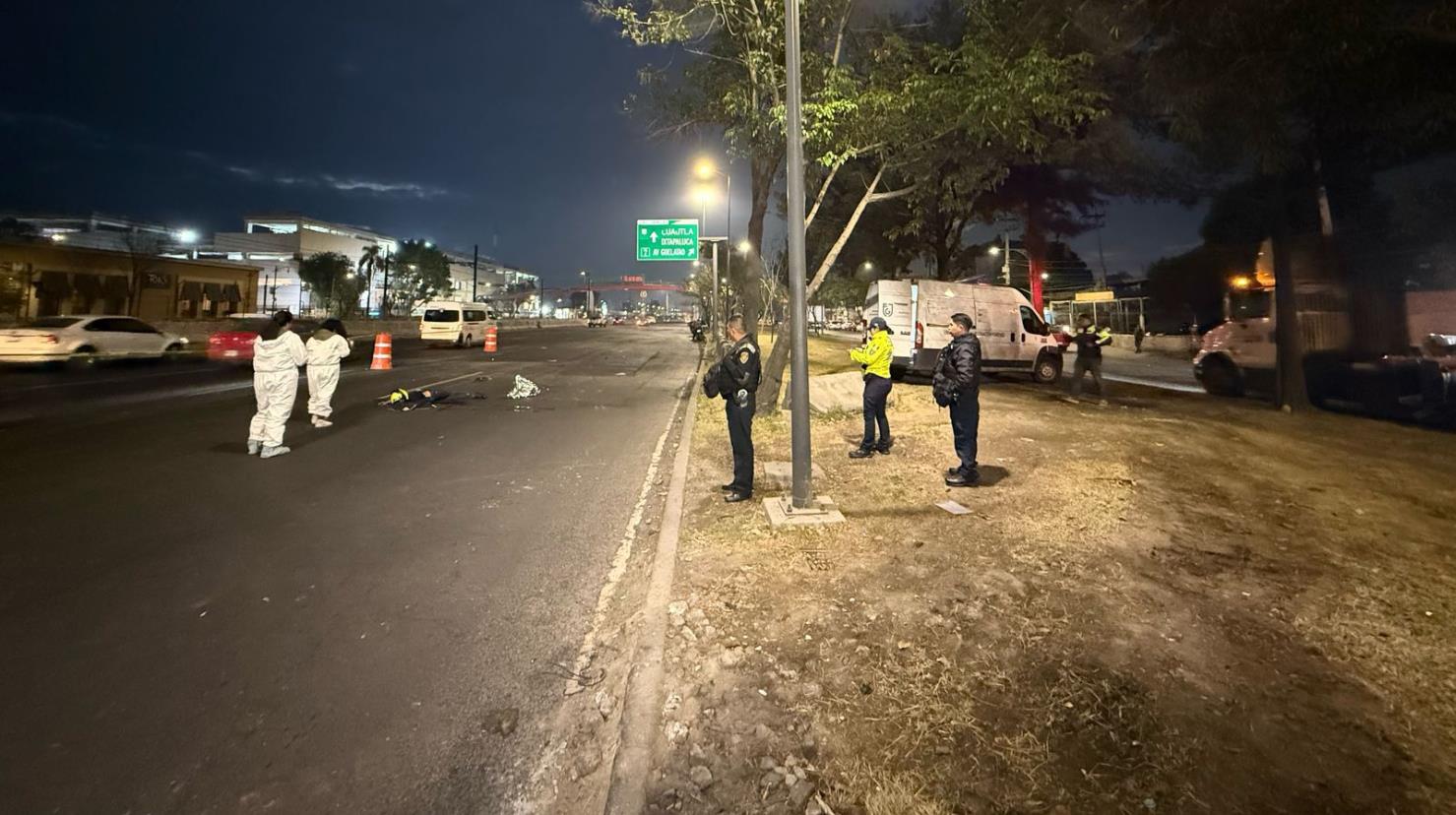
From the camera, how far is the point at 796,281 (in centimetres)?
549

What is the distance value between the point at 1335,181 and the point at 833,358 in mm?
15353

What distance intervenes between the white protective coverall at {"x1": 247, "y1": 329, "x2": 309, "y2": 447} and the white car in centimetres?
1463

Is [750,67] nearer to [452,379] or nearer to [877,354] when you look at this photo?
[877,354]

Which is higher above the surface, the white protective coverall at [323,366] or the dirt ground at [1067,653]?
the white protective coverall at [323,366]

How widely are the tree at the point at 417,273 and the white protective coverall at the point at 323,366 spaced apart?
1976 inches

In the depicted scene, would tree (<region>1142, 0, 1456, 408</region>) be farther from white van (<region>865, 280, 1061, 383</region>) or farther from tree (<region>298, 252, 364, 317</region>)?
tree (<region>298, 252, 364, 317</region>)

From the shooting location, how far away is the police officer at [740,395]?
5637 millimetres

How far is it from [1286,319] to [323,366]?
15062mm

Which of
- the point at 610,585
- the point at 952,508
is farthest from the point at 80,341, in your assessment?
the point at 952,508

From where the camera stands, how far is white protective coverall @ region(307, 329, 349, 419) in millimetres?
9008

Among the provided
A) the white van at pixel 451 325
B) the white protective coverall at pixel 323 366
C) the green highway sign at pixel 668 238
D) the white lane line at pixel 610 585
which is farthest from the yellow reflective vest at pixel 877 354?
the white van at pixel 451 325

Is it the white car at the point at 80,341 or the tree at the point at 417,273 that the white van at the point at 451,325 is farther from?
the tree at the point at 417,273

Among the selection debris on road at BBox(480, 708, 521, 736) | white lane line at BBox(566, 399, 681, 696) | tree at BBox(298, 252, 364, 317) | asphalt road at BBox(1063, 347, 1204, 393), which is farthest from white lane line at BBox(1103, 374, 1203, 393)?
tree at BBox(298, 252, 364, 317)

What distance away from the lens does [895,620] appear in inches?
139
